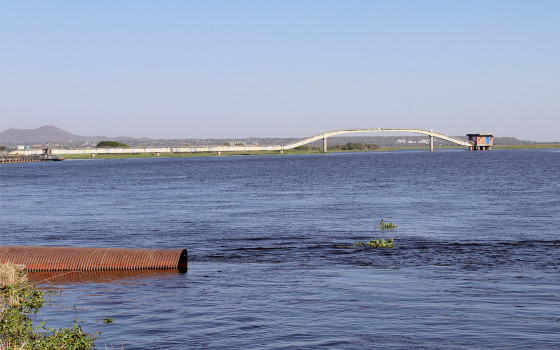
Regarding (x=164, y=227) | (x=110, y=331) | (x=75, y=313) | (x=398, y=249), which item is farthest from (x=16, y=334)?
(x=164, y=227)

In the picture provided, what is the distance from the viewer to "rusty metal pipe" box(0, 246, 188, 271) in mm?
23844

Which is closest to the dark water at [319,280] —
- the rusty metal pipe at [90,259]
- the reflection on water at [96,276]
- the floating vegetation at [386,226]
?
the reflection on water at [96,276]

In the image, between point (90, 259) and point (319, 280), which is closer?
point (319, 280)

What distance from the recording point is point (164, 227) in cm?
3797

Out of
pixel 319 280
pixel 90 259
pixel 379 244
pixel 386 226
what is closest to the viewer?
pixel 319 280

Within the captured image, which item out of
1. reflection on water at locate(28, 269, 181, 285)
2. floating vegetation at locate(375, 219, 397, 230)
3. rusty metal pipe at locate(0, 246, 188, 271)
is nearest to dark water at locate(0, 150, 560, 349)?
reflection on water at locate(28, 269, 181, 285)

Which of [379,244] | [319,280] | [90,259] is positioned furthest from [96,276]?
[379,244]

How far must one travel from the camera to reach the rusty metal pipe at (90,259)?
23844 millimetres

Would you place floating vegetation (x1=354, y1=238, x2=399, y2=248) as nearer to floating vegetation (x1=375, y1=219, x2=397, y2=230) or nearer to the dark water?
the dark water

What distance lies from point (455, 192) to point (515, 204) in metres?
13.5

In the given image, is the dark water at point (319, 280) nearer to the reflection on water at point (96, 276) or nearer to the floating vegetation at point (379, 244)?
the reflection on water at point (96, 276)

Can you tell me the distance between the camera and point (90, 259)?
79.1 feet

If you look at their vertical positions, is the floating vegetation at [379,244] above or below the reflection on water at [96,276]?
above

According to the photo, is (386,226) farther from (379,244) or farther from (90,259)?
(90,259)
